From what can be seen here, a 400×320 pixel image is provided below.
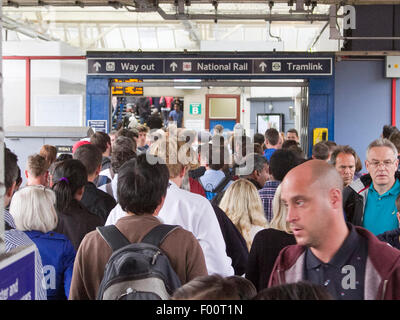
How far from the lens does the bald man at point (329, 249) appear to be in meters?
1.95

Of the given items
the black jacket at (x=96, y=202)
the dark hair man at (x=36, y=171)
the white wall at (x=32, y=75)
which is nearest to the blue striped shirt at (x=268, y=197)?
the black jacket at (x=96, y=202)

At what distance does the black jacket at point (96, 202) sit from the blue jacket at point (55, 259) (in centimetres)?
105

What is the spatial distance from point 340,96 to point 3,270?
10994 millimetres

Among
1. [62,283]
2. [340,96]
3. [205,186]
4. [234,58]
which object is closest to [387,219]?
[205,186]

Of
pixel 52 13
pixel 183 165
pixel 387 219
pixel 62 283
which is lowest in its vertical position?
pixel 62 283

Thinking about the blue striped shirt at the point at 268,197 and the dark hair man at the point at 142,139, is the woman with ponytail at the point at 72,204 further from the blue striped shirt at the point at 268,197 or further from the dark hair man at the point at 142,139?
the dark hair man at the point at 142,139

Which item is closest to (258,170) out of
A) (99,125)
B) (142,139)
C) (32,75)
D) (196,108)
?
(142,139)

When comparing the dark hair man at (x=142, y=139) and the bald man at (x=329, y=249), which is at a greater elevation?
the dark hair man at (x=142, y=139)

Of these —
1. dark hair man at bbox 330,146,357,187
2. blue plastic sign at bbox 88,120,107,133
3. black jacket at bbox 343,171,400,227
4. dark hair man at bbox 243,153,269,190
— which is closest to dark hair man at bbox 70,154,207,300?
black jacket at bbox 343,171,400,227

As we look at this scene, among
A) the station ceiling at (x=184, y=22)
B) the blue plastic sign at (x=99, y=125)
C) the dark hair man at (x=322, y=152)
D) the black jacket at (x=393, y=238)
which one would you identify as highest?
the station ceiling at (x=184, y=22)
